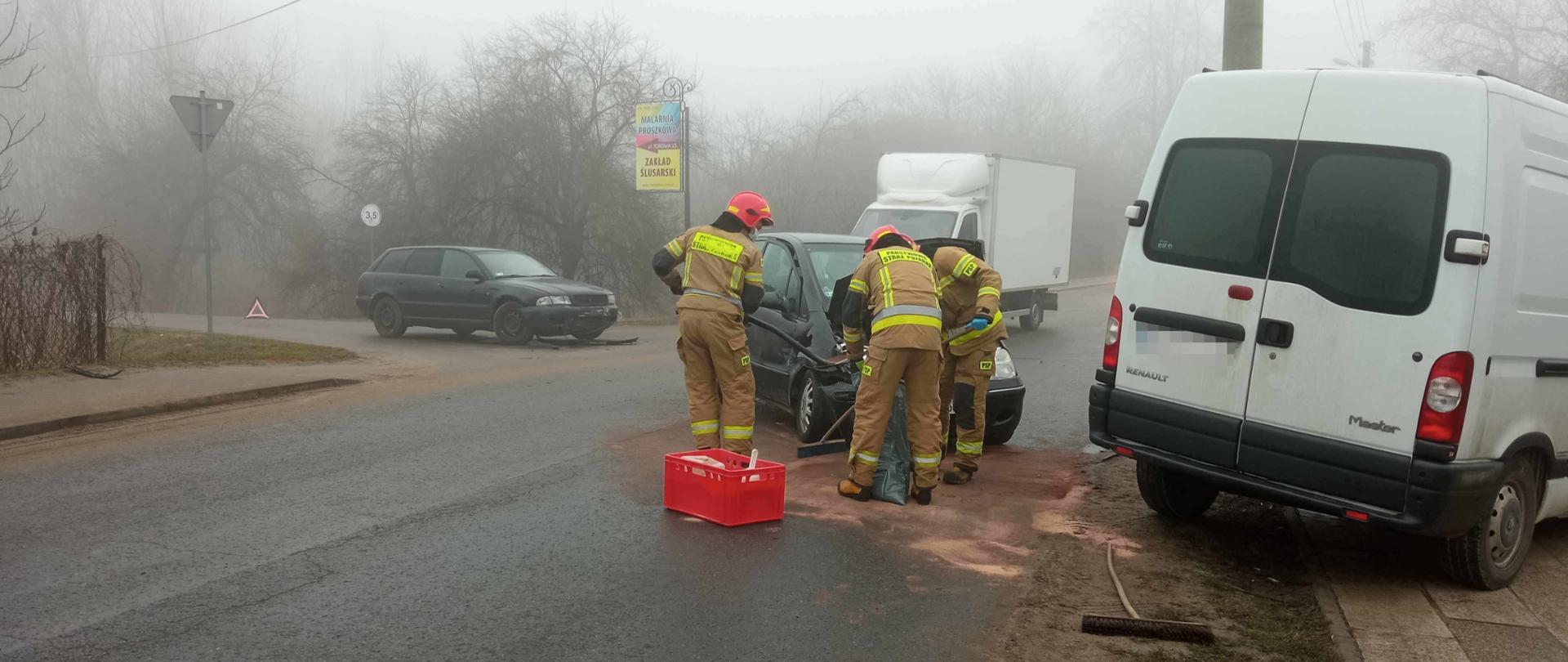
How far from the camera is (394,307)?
18.3 meters

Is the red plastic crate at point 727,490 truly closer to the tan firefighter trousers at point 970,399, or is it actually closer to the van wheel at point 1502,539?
the tan firefighter trousers at point 970,399

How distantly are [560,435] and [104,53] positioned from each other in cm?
4583

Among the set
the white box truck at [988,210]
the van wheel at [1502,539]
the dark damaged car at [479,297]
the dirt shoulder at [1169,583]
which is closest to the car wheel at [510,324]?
the dark damaged car at [479,297]

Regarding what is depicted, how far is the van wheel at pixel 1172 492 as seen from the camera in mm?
6668

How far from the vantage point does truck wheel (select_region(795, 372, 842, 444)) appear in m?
8.52

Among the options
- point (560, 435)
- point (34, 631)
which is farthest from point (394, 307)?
point (34, 631)

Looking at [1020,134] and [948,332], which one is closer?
[948,332]

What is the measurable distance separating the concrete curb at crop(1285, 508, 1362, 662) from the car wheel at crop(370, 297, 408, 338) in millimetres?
14438

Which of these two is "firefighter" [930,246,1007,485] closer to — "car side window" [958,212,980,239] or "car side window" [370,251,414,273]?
"car side window" [958,212,980,239]

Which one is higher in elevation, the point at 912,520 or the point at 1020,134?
the point at 1020,134

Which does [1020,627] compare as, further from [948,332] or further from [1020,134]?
[1020,134]

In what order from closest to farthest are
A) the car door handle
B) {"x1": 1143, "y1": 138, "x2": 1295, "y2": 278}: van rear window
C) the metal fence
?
the car door handle < {"x1": 1143, "y1": 138, "x2": 1295, "y2": 278}: van rear window < the metal fence

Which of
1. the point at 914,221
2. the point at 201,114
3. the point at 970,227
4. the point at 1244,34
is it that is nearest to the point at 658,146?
the point at 914,221

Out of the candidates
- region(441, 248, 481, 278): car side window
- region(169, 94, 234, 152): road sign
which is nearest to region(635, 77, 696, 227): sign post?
region(441, 248, 481, 278): car side window
